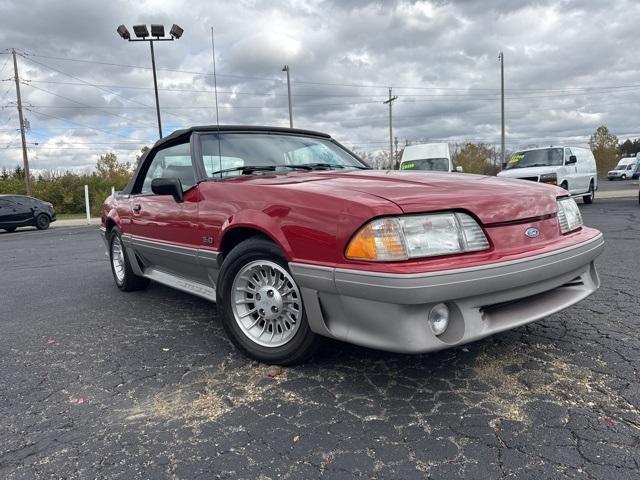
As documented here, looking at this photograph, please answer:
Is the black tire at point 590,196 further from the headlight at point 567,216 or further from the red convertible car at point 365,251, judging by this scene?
→ the red convertible car at point 365,251

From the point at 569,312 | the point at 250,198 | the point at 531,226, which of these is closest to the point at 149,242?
the point at 250,198

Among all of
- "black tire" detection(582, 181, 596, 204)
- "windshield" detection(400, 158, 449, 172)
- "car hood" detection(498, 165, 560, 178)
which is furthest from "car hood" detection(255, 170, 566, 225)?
"windshield" detection(400, 158, 449, 172)

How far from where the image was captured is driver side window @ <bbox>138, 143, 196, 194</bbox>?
3565mm

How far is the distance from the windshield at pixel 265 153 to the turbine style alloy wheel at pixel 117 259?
1.96m

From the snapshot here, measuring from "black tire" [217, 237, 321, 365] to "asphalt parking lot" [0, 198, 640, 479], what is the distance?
0.33 ft

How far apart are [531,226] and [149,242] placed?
2.96 metres

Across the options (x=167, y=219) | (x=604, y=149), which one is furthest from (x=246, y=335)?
(x=604, y=149)

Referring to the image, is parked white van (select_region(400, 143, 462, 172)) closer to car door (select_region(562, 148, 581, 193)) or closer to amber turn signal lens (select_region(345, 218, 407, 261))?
car door (select_region(562, 148, 581, 193))

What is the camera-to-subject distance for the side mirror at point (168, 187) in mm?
3303

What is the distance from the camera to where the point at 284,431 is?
6.87ft

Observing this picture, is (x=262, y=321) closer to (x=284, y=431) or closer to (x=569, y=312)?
(x=284, y=431)

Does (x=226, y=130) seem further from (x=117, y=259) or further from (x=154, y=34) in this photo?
(x=154, y=34)

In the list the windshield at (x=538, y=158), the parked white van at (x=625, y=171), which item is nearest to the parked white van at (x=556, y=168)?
the windshield at (x=538, y=158)

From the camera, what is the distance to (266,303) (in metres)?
2.76
